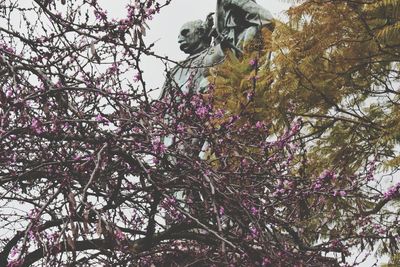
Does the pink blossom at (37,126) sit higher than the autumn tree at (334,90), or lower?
lower

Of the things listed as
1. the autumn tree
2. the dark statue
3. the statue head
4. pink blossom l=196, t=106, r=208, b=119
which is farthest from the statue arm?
pink blossom l=196, t=106, r=208, b=119

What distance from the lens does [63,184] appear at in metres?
2.97

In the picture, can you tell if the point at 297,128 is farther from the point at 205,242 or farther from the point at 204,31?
the point at 204,31

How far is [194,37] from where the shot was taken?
1114 cm

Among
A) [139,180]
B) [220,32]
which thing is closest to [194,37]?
[220,32]

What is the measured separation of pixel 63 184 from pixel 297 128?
251 cm

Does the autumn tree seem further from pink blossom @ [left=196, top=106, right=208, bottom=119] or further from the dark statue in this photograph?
the dark statue

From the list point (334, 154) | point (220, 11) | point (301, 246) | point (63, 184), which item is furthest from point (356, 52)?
point (220, 11)

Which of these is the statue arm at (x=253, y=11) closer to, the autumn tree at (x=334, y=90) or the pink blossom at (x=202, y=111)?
the autumn tree at (x=334, y=90)

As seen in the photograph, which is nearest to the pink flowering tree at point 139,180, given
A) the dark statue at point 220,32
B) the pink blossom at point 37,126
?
the pink blossom at point 37,126

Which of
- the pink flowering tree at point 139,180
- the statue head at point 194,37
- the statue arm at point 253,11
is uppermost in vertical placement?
the statue head at point 194,37

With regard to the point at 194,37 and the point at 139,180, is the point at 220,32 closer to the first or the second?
the point at 194,37

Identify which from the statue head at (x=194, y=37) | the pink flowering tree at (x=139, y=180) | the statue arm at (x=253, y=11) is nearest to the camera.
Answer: the pink flowering tree at (x=139, y=180)

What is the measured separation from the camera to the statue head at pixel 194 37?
1109 centimetres
